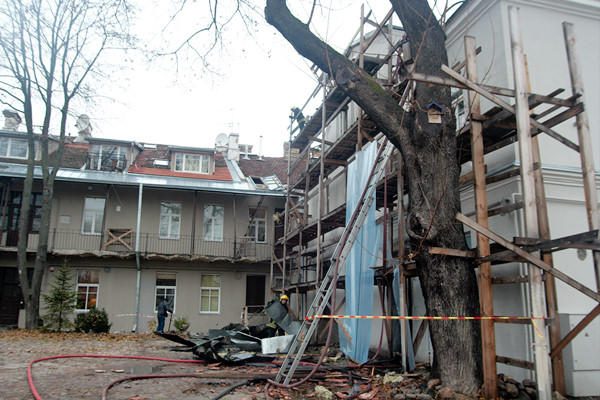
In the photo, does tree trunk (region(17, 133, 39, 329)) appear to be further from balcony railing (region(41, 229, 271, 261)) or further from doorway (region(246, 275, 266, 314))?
doorway (region(246, 275, 266, 314))

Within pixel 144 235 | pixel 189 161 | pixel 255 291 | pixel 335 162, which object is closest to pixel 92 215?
pixel 144 235

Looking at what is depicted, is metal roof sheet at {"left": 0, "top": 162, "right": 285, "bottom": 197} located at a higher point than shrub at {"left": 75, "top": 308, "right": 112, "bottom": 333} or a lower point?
higher

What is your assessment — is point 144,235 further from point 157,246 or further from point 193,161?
point 193,161

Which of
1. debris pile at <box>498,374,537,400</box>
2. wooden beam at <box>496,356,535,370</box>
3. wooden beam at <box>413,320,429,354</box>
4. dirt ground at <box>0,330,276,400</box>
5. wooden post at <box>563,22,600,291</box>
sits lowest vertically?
dirt ground at <box>0,330,276,400</box>

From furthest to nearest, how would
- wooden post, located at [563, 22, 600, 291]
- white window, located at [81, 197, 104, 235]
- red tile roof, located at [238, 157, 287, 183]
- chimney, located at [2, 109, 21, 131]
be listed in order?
red tile roof, located at [238, 157, 287, 183], chimney, located at [2, 109, 21, 131], white window, located at [81, 197, 104, 235], wooden post, located at [563, 22, 600, 291]

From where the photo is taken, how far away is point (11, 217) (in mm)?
23406

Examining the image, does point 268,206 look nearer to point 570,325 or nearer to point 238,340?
point 238,340

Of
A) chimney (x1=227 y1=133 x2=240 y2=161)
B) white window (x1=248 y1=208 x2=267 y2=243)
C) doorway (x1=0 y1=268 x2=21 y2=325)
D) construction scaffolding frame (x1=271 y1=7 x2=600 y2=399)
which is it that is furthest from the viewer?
chimney (x1=227 y1=133 x2=240 y2=161)

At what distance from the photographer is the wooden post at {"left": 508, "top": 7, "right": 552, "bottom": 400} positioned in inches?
222

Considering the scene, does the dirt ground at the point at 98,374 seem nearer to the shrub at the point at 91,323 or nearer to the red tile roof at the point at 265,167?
the shrub at the point at 91,323

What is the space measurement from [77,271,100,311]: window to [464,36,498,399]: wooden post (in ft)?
64.2

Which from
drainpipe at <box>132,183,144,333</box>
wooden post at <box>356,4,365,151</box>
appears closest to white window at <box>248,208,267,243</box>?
drainpipe at <box>132,183,144,333</box>

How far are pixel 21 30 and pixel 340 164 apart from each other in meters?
14.1

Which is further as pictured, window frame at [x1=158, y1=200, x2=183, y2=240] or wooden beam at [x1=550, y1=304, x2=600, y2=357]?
window frame at [x1=158, y1=200, x2=183, y2=240]
